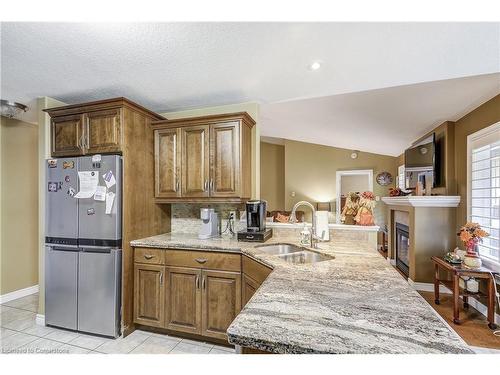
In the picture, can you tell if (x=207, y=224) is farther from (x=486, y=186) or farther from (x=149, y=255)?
(x=486, y=186)

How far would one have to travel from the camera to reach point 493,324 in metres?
2.36

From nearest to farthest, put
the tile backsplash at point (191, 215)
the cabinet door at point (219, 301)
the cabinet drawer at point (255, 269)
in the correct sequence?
the cabinet drawer at point (255, 269) → the cabinet door at point (219, 301) → the tile backsplash at point (191, 215)

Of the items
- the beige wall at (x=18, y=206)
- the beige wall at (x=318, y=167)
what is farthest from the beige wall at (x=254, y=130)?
the beige wall at (x=318, y=167)

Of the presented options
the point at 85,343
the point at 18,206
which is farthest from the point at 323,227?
the point at 18,206

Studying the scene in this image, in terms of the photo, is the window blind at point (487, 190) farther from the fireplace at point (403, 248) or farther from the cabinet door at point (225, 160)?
the cabinet door at point (225, 160)

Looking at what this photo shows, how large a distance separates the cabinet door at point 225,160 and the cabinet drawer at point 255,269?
26.4 inches

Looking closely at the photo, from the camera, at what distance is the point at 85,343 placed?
210 cm

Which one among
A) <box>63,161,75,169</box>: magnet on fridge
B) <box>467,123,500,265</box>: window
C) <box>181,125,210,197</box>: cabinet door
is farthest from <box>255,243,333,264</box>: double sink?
<box>467,123,500,265</box>: window

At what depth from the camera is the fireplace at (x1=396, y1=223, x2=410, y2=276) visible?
12.6ft

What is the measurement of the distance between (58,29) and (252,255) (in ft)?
6.38

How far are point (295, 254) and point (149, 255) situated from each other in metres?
1.34

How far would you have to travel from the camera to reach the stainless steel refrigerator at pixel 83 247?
84.6 inches
